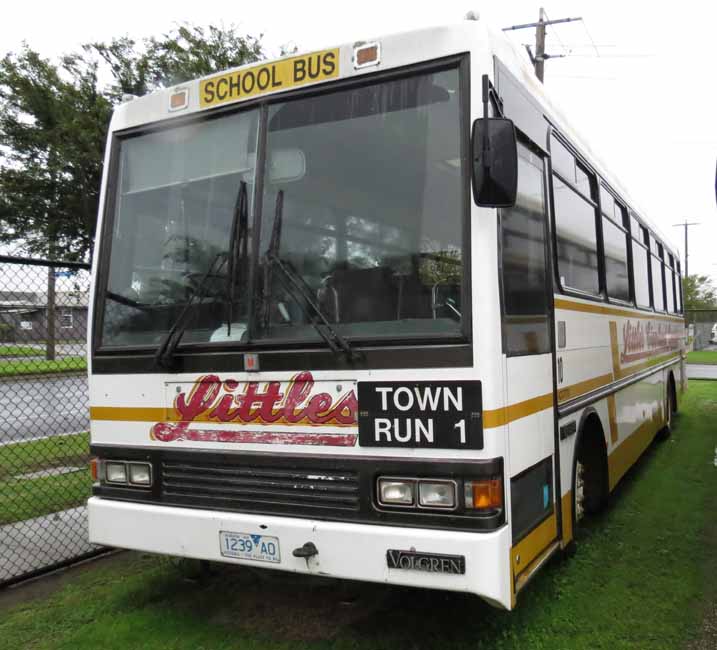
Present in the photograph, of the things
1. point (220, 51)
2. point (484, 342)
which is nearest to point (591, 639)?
point (484, 342)

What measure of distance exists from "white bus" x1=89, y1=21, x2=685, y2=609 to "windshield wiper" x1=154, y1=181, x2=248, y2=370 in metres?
0.01

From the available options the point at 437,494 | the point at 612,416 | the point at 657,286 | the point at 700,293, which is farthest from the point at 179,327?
the point at 700,293

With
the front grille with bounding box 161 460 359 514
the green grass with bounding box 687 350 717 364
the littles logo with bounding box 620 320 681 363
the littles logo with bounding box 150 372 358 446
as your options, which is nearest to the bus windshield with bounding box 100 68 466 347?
the littles logo with bounding box 150 372 358 446

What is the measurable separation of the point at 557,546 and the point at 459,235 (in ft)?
6.61

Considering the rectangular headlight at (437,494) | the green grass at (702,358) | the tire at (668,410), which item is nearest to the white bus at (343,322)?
the rectangular headlight at (437,494)

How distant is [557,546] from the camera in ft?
13.5

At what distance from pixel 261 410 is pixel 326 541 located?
73 centimetres

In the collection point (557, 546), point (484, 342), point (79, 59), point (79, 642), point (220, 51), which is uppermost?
point (79, 59)

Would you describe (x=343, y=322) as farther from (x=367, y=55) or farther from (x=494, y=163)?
(x=367, y=55)

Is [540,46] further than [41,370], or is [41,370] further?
[540,46]

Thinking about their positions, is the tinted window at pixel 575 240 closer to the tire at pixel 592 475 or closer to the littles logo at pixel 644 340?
the tire at pixel 592 475

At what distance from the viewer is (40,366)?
562 cm

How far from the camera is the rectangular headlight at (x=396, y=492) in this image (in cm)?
324

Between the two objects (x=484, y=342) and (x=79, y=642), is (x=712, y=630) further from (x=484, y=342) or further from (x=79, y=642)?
(x=79, y=642)
